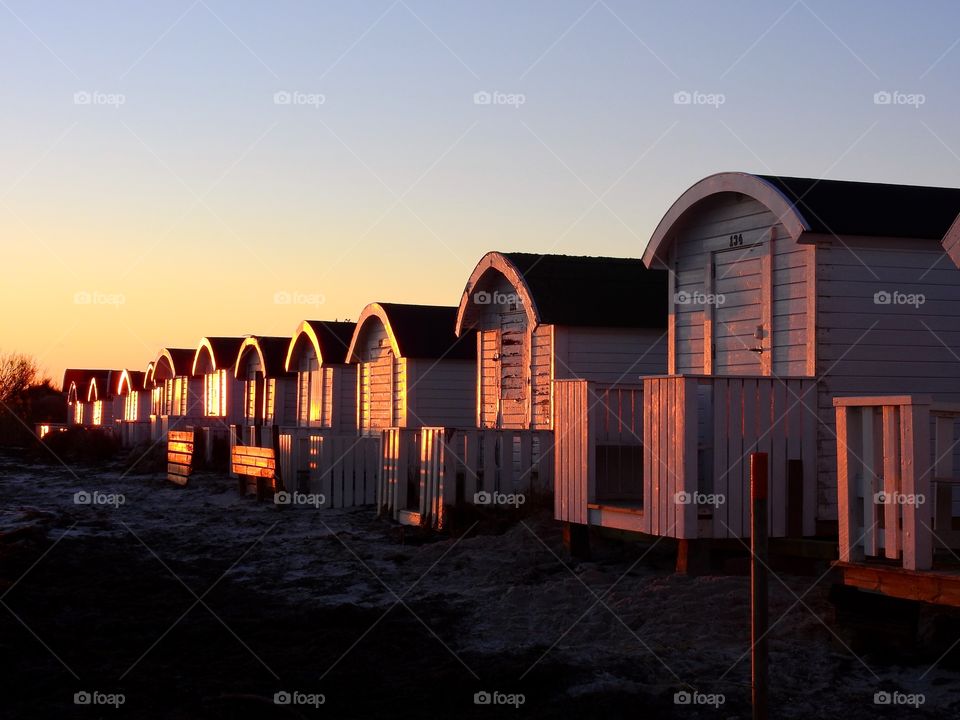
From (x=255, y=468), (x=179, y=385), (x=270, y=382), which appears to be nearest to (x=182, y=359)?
(x=179, y=385)


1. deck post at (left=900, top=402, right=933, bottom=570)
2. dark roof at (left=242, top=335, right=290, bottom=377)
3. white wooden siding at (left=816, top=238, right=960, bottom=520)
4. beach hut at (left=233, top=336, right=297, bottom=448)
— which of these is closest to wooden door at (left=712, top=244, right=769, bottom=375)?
white wooden siding at (left=816, top=238, right=960, bottom=520)

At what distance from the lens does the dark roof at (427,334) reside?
2556cm

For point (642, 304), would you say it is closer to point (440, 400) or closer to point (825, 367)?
point (440, 400)

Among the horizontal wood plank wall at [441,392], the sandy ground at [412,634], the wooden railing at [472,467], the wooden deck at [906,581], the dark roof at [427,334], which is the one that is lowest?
the sandy ground at [412,634]

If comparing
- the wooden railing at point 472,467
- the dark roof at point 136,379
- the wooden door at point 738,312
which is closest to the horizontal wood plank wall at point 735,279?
the wooden door at point 738,312

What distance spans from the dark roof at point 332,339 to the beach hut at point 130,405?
59.0 feet

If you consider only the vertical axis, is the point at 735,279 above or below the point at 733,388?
above

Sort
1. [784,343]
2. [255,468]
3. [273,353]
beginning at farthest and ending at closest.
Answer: [273,353] < [255,468] < [784,343]

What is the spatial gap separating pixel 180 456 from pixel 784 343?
2074 cm

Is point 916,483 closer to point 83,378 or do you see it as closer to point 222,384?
point 222,384

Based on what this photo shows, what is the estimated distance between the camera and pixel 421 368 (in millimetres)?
25859

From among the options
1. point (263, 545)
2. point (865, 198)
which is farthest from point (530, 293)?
point (865, 198)

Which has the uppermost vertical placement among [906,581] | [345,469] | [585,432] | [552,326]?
[552,326]

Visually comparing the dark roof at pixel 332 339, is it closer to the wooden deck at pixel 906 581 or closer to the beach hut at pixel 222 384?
the beach hut at pixel 222 384
